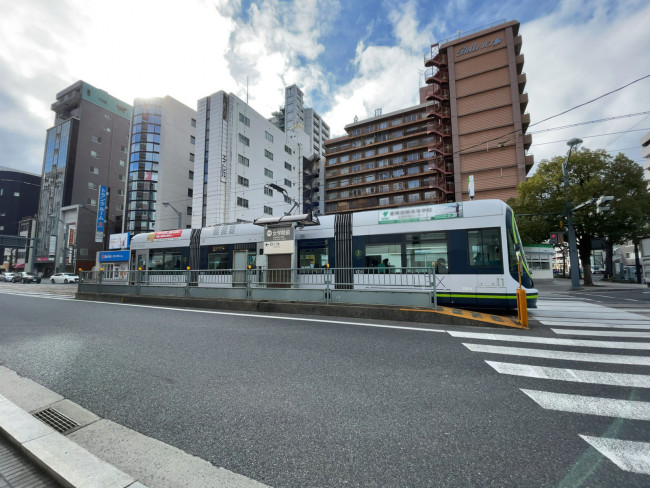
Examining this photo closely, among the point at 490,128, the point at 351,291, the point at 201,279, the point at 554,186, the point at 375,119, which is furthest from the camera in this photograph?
the point at 375,119

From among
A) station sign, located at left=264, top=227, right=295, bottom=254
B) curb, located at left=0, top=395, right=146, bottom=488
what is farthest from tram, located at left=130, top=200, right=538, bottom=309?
curb, located at left=0, top=395, right=146, bottom=488

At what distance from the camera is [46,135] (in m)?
62.3

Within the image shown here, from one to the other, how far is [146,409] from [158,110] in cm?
5841

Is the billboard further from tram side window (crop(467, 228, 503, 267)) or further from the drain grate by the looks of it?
tram side window (crop(467, 228, 503, 267))

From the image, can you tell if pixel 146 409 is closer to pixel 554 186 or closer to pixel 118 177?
pixel 554 186

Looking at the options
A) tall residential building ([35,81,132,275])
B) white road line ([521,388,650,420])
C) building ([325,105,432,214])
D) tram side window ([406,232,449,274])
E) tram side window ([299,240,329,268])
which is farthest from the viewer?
tall residential building ([35,81,132,275])

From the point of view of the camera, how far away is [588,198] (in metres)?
22.1

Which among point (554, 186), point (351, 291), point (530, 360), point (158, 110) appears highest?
point (158, 110)

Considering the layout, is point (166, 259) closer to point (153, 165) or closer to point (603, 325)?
point (603, 325)

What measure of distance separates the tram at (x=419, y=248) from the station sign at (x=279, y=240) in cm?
13

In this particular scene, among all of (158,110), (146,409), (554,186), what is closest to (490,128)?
(554,186)

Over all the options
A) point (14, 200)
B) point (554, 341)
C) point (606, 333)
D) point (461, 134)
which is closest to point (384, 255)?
point (554, 341)

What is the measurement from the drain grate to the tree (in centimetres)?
2638

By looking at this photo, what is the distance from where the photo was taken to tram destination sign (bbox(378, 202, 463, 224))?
9.54m
